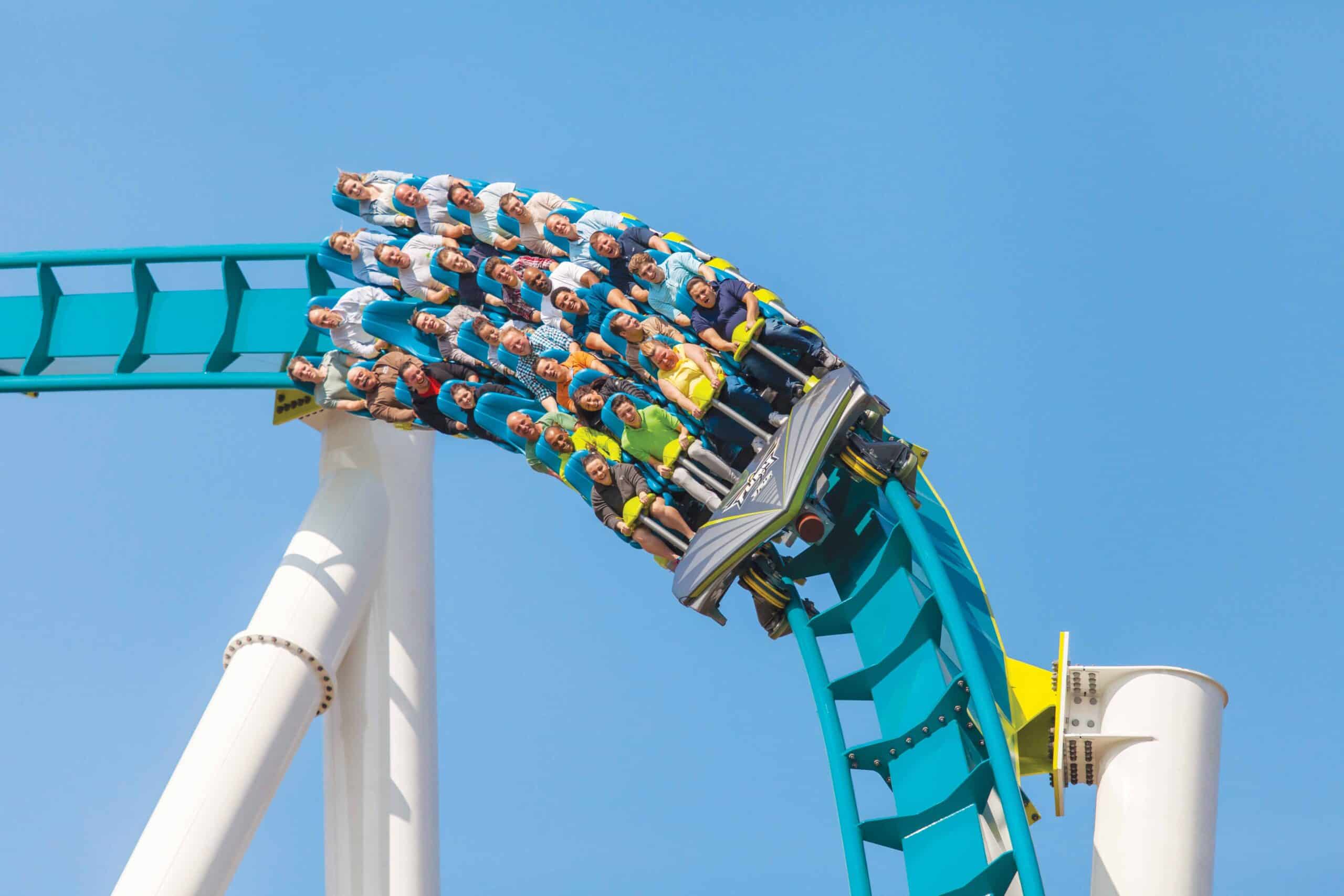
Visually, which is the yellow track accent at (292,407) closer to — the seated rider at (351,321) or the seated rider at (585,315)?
the seated rider at (351,321)

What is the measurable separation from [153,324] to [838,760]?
6.69m

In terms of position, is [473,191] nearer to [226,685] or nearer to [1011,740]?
[226,685]

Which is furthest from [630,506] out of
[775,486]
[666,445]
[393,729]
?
[393,729]

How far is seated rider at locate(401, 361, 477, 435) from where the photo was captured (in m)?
13.4

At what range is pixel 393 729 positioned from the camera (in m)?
14.4

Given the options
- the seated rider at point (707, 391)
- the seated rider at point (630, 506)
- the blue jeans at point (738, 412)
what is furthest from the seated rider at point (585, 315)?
the blue jeans at point (738, 412)

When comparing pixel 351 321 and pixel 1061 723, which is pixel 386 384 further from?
pixel 1061 723

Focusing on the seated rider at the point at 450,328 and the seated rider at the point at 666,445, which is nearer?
the seated rider at the point at 666,445

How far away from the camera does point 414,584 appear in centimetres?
1490

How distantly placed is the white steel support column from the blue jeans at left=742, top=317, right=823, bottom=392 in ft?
12.9

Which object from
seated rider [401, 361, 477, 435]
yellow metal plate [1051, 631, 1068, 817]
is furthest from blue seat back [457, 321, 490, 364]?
yellow metal plate [1051, 631, 1068, 817]

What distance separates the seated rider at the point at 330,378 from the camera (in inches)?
551

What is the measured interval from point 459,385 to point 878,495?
9.46 ft

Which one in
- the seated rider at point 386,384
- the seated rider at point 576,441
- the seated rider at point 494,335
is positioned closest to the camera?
the seated rider at point 576,441
